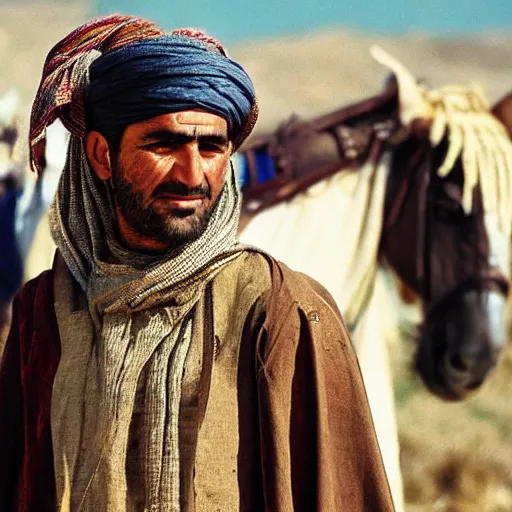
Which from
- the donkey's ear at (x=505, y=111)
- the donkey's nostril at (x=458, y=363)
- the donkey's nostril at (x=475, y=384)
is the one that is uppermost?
the donkey's ear at (x=505, y=111)

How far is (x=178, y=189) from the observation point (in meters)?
1.77

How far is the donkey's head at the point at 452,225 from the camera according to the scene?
2842 millimetres

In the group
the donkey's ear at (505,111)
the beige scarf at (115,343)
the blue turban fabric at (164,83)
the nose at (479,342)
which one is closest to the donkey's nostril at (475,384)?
the nose at (479,342)

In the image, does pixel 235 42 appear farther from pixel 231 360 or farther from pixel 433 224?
pixel 231 360


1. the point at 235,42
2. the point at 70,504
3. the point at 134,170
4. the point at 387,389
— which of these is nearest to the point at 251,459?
the point at 70,504

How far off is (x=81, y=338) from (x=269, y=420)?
37cm

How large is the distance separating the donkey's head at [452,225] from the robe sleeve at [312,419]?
3.61 ft

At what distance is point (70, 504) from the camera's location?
5.78ft

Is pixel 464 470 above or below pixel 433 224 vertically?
below

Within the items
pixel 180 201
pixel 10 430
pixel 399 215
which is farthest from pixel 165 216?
pixel 399 215

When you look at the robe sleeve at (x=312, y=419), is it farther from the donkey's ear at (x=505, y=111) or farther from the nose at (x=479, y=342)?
the donkey's ear at (x=505, y=111)

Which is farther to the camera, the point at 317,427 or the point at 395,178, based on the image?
the point at 395,178

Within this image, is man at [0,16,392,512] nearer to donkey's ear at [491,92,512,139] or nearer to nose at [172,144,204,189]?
nose at [172,144,204,189]

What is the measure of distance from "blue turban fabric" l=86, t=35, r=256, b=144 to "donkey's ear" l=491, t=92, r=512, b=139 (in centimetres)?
127
